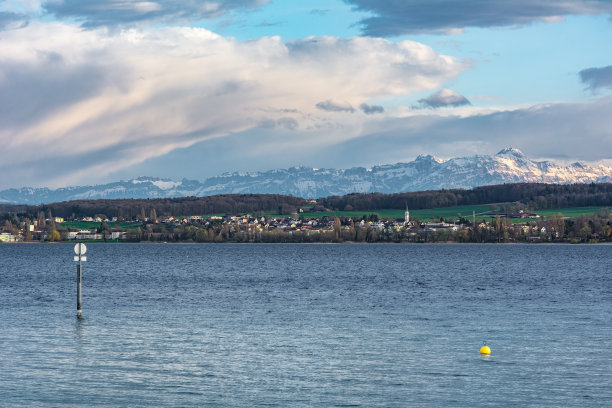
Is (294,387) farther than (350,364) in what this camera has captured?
No

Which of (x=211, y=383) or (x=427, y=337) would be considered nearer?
(x=211, y=383)

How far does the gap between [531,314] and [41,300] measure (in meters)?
38.6

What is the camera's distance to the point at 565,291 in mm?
75562

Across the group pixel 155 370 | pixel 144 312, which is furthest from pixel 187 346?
pixel 144 312

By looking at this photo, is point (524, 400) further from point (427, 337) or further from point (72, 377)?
point (72, 377)

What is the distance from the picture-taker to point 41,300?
62156 mm

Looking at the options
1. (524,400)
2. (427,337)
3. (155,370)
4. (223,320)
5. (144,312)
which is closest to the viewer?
(524,400)

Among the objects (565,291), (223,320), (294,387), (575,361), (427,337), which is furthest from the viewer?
(565,291)

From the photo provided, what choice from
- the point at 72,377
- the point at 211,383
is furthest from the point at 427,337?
the point at 72,377

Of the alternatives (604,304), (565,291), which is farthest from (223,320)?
(565,291)

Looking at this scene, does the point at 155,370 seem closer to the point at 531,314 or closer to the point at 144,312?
the point at 144,312

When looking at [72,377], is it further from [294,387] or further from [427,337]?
→ [427,337]

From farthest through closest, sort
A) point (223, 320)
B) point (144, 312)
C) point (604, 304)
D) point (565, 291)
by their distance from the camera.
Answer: point (565, 291) < point (604, 304) < point (144, 312) < point (223, 320)

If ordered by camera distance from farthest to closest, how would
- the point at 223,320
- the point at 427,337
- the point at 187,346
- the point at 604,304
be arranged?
the point at 604,304, the point at 223,320, the point at 427,337, the point at 187,346
